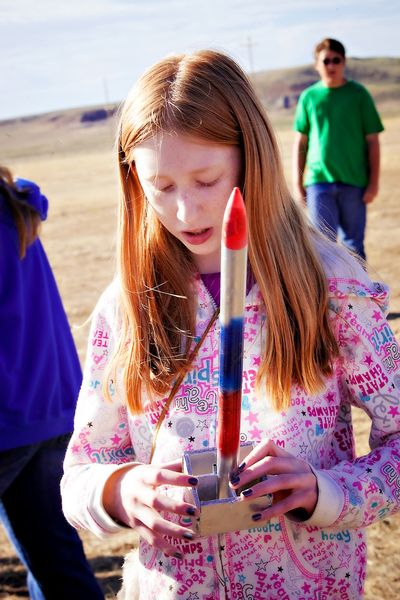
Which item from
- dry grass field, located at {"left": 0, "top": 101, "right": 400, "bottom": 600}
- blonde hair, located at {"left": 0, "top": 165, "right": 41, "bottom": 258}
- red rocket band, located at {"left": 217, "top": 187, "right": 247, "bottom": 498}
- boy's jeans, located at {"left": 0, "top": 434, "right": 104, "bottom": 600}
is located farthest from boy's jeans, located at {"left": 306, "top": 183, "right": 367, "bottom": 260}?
red rocket band, located at {"left": 217, "top": 187, "right": 247, "bottom": 498}

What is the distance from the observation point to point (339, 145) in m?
6.72

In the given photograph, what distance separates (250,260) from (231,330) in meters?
0.52

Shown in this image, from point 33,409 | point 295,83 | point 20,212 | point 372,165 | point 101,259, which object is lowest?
point 295,83

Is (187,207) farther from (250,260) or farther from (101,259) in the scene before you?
(101,259)

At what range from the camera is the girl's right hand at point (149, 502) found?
1288 mm

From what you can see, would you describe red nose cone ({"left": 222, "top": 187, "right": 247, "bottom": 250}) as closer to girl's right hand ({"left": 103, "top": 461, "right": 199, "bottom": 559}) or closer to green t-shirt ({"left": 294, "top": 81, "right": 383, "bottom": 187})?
girl's right hand ({"left": 103, "top": 461, "right": 199, "bottom": 559})

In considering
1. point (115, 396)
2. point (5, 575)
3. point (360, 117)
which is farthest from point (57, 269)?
point (115, 396)

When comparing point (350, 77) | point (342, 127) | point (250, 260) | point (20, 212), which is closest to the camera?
point (250, 260)

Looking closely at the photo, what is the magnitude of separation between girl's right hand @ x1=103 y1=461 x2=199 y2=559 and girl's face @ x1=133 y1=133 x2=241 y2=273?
1.56ft

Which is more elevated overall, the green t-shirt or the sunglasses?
the sunglasses

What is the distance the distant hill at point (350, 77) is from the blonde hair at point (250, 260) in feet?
351

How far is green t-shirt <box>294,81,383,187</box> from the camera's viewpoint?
669 centimetres

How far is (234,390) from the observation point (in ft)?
3.79

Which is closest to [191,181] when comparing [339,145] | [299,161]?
[299,161]
